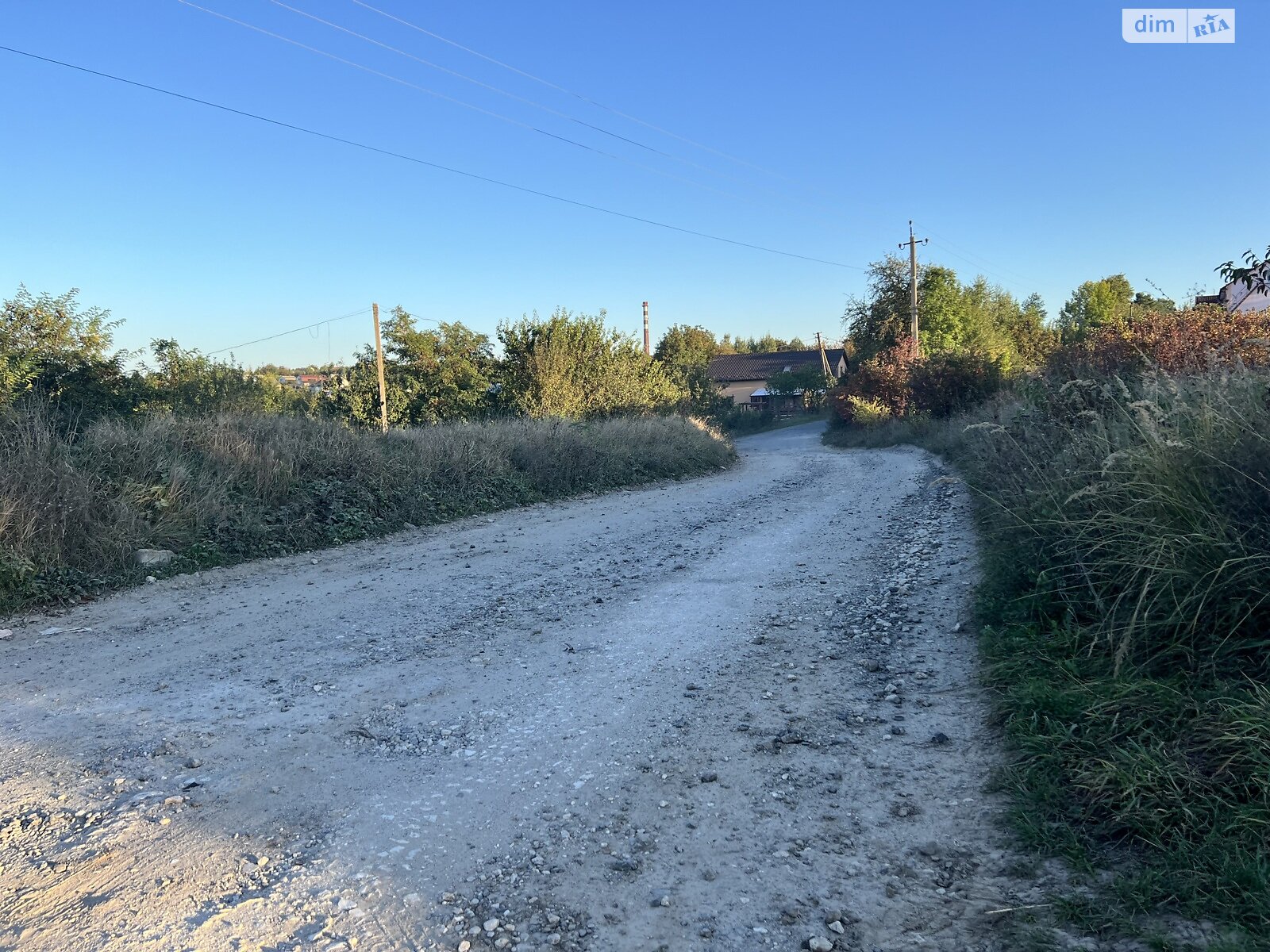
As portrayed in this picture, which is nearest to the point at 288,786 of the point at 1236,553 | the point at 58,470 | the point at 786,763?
the point at 786,763

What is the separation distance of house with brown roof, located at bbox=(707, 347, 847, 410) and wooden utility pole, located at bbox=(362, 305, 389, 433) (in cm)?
4222

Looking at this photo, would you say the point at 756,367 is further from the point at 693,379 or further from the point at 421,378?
the point at 421,378

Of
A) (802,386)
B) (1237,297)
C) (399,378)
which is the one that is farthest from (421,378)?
(802,386)

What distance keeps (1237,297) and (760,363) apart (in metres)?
59.2

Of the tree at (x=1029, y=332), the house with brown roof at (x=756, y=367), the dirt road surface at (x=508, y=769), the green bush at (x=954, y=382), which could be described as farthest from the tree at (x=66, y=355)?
the house with brown roof at (x=756, y=367)

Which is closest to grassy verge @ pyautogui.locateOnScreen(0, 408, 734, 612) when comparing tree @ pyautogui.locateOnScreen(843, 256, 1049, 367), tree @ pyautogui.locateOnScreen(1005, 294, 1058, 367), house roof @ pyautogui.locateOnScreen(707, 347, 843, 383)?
tree @ pyautogui.locateOnScreen(843, 256, 1049, 367)

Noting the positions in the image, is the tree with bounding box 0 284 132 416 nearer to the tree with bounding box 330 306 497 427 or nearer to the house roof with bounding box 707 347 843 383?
the tree with bounding box 330 306 497 427

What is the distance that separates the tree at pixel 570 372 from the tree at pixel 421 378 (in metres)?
1.50

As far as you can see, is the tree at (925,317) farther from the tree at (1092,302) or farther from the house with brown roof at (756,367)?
the house with brown roof at (756,367)

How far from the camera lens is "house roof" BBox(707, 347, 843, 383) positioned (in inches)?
2906

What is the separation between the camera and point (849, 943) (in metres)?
2.47

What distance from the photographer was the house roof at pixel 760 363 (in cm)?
7381

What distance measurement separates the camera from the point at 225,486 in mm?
9602

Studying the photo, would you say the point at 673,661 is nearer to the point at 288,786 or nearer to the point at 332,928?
the point at 288,786
